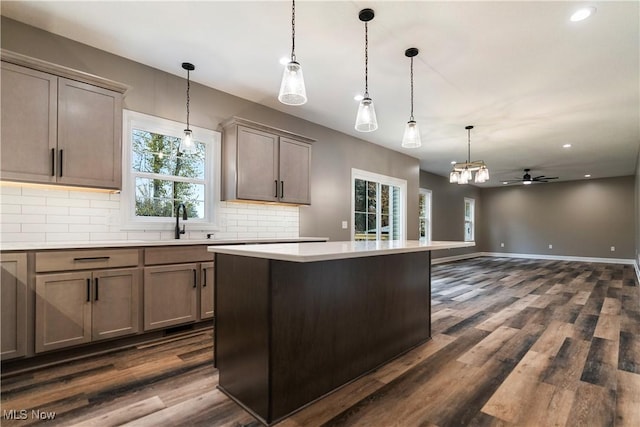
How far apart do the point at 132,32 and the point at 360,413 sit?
11.1 feet

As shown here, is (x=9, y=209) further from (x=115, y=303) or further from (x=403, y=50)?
(x=403, y=50)

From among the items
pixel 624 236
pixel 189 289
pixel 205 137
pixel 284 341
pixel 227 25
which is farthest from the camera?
pixel 624 236

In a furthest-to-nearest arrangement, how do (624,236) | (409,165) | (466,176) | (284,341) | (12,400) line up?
1. (624,236)
2. (409,165)
3. (466,176)
4. (12,400)
5. (284,341)

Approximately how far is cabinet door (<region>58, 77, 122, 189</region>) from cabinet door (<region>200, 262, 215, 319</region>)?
1083 millimetres

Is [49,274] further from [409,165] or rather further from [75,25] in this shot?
Result: [409,165]

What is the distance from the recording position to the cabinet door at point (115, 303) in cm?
253

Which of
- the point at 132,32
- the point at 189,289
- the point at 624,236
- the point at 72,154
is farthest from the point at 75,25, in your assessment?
the point at 624,236

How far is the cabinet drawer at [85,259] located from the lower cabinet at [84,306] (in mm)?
50

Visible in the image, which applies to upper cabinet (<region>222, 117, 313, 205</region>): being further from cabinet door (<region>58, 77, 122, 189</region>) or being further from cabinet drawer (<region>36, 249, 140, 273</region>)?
cabinet drawer (<region>36, 249, 140, 273</region>)


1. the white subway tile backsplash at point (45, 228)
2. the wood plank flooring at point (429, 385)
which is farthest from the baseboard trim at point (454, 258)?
the white subway tile backsplash at point (45, 228)

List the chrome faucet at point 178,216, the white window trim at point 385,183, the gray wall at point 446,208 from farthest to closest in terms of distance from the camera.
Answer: the gray wall at point 446,208, the white window trim at point 385,183, the chrome faucet at point 178,216

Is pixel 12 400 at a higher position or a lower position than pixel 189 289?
lower

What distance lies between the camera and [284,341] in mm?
1761

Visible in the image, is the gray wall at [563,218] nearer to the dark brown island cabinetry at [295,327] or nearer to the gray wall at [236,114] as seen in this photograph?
the gray wall at [236,114]
